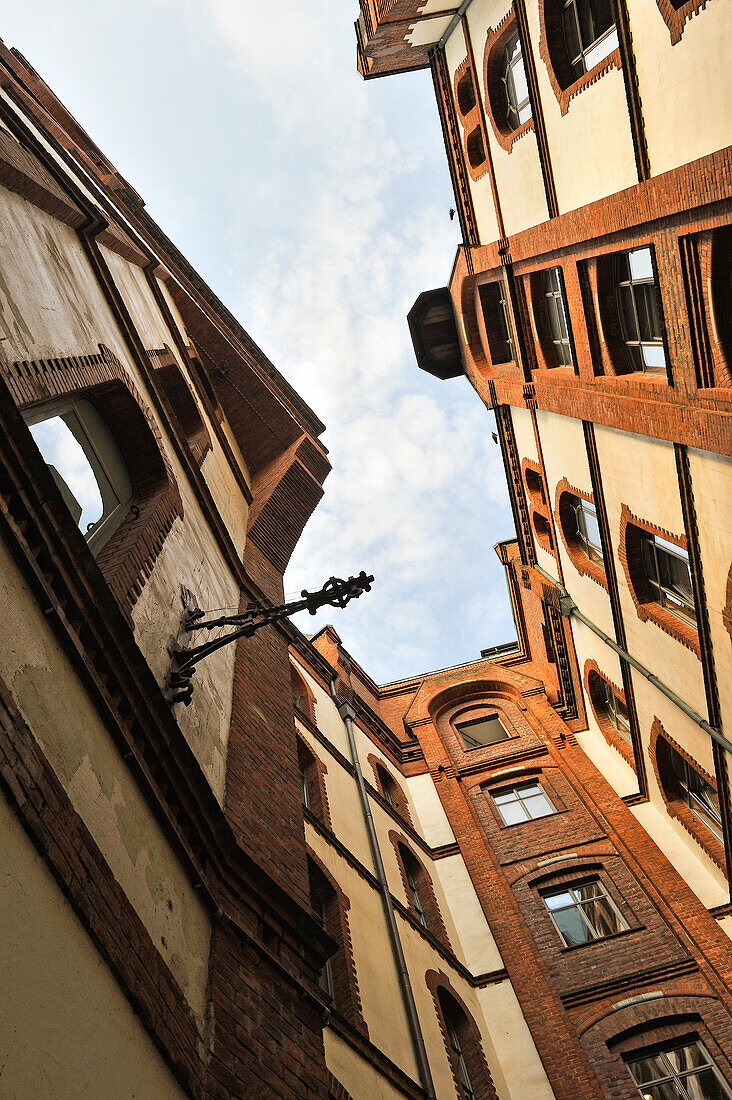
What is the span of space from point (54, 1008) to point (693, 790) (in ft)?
39.7

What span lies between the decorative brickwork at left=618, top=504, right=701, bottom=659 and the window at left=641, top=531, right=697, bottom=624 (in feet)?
0.23

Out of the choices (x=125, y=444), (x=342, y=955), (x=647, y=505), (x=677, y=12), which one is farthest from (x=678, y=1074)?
(x=677, y=12)

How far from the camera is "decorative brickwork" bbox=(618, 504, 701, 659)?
396 inches

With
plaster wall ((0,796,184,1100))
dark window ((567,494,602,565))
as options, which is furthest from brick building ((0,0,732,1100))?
dark window ((567,494,602,565))

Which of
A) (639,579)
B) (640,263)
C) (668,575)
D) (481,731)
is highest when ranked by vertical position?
(640,263)

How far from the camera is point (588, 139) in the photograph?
9.41 meters

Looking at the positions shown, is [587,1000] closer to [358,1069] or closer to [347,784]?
[347,784]

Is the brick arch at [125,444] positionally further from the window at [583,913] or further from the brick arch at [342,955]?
the window at [583,913]

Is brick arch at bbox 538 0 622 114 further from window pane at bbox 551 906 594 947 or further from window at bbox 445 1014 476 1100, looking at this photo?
window pane at bbox 551 906 594 947

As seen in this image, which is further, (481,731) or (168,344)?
(481,731)

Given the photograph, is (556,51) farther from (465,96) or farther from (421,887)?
(421,887)

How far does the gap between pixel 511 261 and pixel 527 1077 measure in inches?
496

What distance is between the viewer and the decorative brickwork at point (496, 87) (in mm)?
12273

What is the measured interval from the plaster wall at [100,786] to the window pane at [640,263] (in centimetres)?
797
